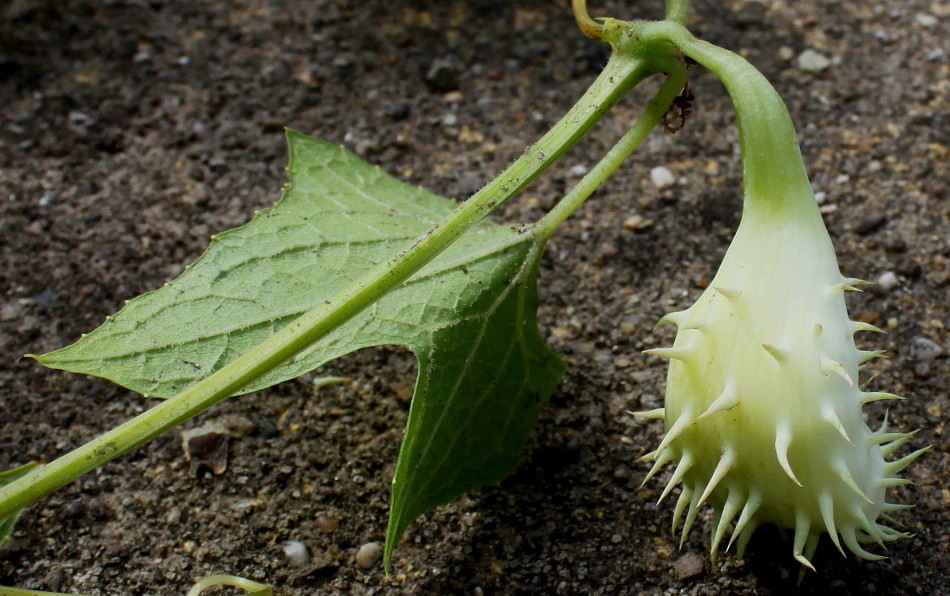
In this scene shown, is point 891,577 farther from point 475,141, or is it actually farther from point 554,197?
point 475,141

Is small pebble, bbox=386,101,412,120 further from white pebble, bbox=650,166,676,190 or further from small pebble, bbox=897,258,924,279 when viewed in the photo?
small pebble, bbox=897,258,924,279

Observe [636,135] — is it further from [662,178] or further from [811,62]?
[811,62]

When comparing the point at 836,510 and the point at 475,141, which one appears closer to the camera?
the point at 836,510

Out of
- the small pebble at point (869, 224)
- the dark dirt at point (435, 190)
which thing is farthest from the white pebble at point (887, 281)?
the small pebble at point (869, 224)

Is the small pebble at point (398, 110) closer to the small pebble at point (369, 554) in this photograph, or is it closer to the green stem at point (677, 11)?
the green stem at point (677, 11)

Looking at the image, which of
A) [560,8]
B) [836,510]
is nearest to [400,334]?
[836,510]

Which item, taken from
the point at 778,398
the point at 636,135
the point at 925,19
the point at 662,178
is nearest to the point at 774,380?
the point at 778,398
